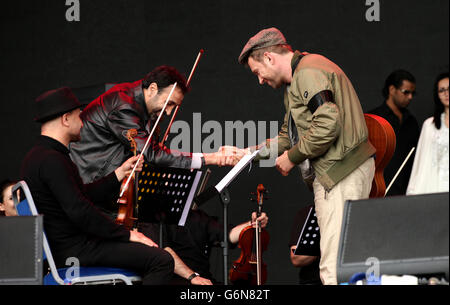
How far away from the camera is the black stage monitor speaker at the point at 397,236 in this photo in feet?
5.89

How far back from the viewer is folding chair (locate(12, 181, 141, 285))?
258cm

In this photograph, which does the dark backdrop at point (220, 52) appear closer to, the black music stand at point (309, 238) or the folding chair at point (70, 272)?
the black music stand at point (309, 238)

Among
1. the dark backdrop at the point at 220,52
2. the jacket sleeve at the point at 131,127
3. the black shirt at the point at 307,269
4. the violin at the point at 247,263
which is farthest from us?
the dark backdrop at the point at 220,52

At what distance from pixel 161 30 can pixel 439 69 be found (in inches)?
91.9

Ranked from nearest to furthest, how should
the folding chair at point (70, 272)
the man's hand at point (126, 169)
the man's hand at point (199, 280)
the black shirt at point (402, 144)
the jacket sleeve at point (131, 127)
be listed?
the folding chair at point (70, 272) < the man's hand at point (126, 169) < the jacket sleeve at point (131, 127) < the man's hand at point (199, 280) < the black shirt at point (402, 144)

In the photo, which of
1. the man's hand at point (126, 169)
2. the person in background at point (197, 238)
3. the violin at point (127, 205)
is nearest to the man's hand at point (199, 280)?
the person in background at point (197, 238)

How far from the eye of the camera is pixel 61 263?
279cm

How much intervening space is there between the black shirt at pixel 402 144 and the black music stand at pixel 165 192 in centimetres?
195

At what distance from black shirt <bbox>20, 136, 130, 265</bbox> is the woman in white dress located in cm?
213

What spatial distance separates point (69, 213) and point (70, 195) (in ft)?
0.25

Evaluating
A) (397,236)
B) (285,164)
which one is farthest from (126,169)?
(397,236)
